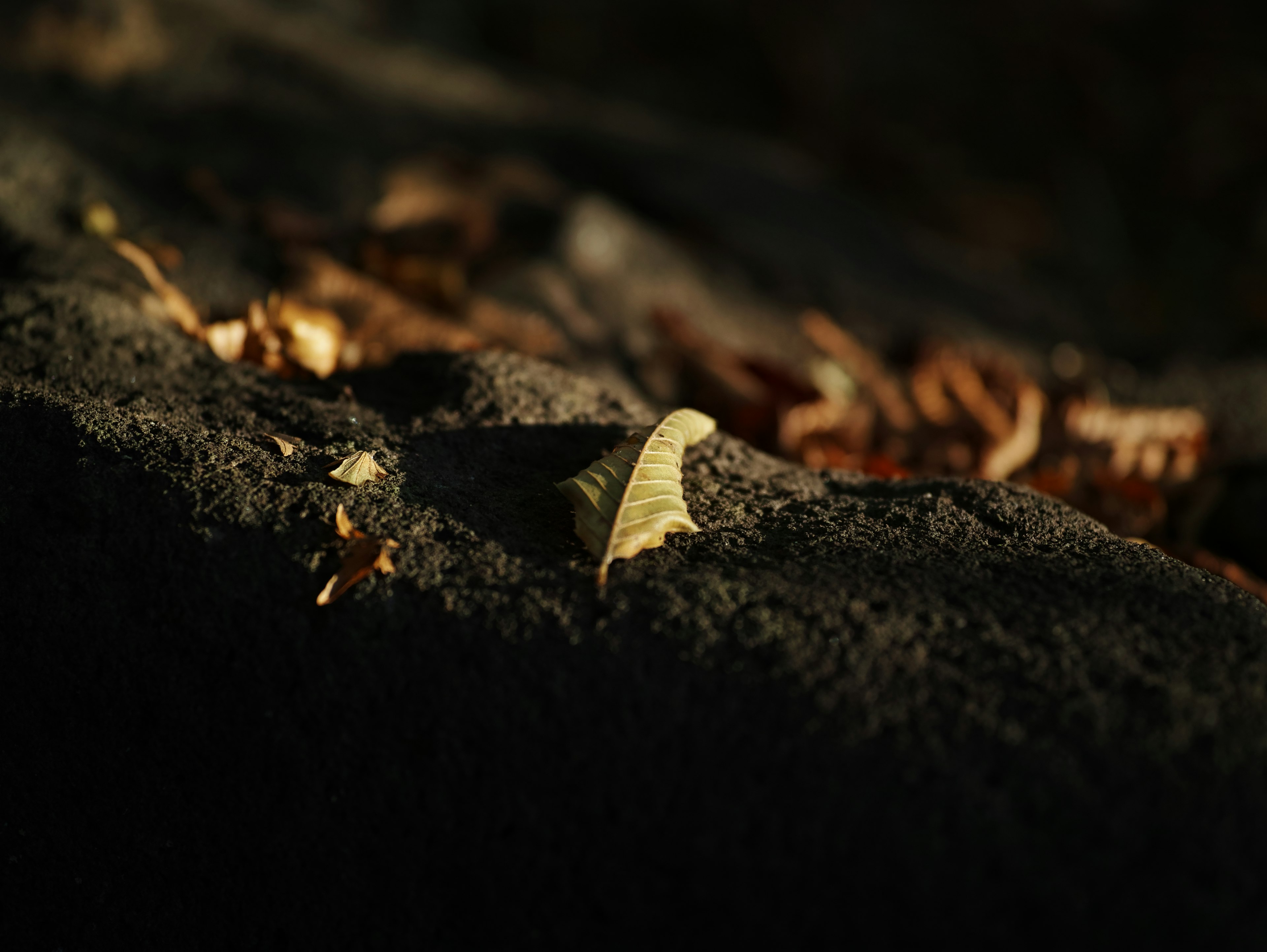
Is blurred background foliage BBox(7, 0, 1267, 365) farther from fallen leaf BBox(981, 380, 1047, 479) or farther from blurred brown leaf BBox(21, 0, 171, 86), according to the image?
fallen leaf BBox(981, 380, 1047, 479)

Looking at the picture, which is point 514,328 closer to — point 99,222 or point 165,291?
point 165,291

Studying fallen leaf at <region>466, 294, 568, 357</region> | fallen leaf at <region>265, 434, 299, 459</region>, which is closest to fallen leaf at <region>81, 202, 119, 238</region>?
fallen leaf at <region>466, 294, 568, 357</region>

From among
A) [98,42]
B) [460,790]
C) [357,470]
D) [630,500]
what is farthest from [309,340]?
[98,42]

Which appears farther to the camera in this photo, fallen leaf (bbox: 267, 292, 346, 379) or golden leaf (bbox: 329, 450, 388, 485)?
fallen leaf (bbox: 267, 292, 346, 379)

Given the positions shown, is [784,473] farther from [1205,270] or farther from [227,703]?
[1205,270]

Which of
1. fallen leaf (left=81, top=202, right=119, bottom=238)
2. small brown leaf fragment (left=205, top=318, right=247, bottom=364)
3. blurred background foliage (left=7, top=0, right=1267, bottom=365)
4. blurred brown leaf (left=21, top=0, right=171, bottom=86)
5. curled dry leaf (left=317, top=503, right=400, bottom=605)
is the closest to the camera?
curled dry leaf (left=317, top=503, right=400, bottom=605)

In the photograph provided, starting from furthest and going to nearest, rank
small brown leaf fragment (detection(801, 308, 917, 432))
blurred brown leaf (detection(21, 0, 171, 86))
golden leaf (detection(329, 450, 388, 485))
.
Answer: blurred brown leaf (detection(21, 0, 171, 86)) < small brown leaf fragment (detection(801, 308, 917, 432)) < golden leaf (detection(329, 450, 388, 485))
